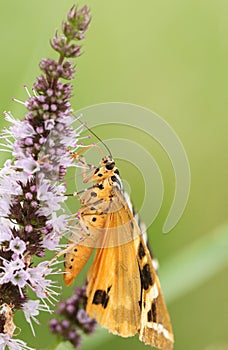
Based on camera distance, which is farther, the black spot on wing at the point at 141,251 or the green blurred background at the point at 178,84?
the green blurred background at the point at 178,84

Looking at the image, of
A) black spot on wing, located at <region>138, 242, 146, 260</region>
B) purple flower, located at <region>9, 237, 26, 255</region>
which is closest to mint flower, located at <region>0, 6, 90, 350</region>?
purple flower, located at <region>9, 237, 26, 255</region>

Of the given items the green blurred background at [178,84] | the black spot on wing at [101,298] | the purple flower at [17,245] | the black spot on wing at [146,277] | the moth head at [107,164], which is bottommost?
the black spot on wing at [101,298]

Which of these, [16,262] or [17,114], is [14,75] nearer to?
[17,114]

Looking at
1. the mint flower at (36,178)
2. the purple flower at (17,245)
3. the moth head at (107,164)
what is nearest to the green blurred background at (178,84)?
the moth head at (107,164)

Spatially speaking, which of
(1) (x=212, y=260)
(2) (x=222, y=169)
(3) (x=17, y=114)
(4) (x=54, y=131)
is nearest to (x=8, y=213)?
(4) (x=54, y=131)

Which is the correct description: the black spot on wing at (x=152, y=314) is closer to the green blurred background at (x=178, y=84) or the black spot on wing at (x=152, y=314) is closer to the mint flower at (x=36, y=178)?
the mint flower at (x=36, y=178)

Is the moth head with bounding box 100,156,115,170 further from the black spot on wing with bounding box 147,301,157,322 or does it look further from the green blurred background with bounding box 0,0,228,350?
the green blurred background with bounding box 0,0,228,350

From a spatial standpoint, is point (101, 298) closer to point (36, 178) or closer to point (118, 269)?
point (118, 269)
